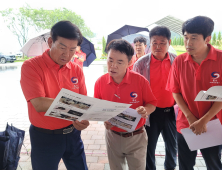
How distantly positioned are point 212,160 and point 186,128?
0.35 metres

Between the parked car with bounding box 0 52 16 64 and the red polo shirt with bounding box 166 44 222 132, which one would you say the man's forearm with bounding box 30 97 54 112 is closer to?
the red polo shirt with bounding box 166 44 222 132

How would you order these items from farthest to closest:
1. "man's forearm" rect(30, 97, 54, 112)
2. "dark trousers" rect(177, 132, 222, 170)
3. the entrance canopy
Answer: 1. the entrance canopy
2. "dark trousers" rect(177, 132, 222, 170)
3. "man's forearm" rect(30, 97, 54, 112)

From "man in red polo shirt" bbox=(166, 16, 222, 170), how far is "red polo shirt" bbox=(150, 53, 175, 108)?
0.33 m

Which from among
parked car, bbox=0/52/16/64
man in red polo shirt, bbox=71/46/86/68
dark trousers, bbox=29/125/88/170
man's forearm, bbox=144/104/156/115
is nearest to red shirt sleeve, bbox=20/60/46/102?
dark trousers, bbox=29/125/88/170

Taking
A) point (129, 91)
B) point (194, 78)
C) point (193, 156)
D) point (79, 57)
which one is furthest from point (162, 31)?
point (79, 57)

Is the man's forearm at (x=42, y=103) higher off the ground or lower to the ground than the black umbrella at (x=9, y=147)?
higher

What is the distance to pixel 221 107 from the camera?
1336 mm

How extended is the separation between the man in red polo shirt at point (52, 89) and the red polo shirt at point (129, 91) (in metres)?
0.24

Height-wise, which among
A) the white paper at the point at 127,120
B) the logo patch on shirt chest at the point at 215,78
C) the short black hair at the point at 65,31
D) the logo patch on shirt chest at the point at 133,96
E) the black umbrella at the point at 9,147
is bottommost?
the black umbrella at the point at 9,147

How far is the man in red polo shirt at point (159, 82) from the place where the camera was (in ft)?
6.15

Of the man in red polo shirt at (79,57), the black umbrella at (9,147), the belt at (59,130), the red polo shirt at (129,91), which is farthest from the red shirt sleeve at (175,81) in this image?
the man in red polo shirt at (79,57)

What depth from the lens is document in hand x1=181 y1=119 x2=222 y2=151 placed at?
1.38m

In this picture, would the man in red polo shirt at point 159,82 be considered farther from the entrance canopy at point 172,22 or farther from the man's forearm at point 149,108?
the entrance canopy at point 172,22

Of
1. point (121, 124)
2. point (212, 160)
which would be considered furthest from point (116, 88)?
point (212, 160)
